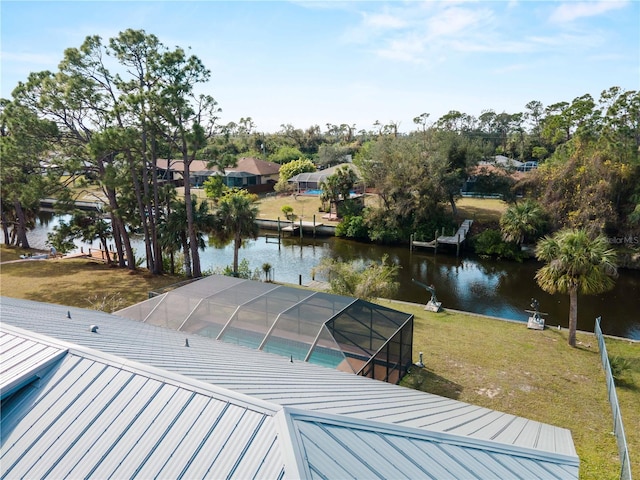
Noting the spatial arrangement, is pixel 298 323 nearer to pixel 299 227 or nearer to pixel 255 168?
pixel 299 227

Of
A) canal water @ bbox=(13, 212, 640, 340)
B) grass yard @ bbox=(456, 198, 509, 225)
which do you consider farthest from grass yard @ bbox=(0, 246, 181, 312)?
grass yard @ bbox=(456, 198, 509, 225)

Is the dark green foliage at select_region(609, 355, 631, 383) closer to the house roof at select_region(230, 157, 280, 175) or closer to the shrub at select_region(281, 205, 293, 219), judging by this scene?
the shrub at select_region(281, 205, 293, 219)

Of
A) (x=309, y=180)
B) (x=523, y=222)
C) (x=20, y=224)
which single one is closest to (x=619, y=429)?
(x=523, y=222)

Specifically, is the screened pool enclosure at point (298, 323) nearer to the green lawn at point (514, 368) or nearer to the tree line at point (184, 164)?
the green lawn at point (514, 368)

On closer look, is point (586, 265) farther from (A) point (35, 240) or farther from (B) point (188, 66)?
(A) point (35, 240)

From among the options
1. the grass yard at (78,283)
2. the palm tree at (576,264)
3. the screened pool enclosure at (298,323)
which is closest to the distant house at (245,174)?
the grass yard at (78,283)

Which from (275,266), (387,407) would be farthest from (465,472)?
(275,266)
